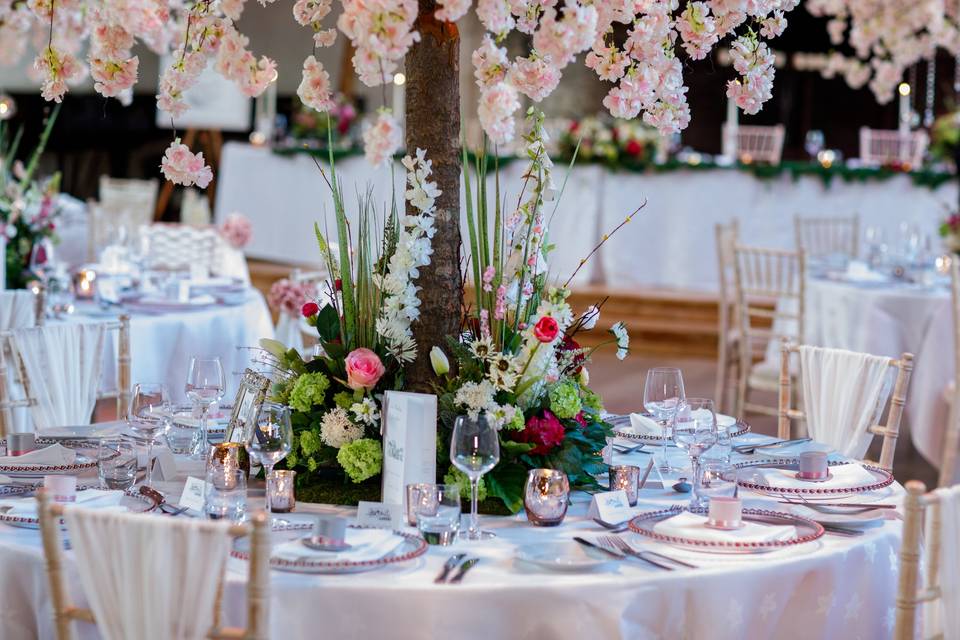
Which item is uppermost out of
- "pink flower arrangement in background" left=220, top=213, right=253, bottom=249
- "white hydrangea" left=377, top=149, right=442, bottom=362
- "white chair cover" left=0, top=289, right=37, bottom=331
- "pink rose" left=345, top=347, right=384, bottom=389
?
"pink flower arrangement in background" left=220, top=213, right=253, bottom=249

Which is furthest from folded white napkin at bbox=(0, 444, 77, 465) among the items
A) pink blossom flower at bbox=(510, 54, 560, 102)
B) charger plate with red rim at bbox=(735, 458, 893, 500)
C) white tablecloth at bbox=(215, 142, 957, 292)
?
white tablecloth at bbox=(215, 142, 957, 292)

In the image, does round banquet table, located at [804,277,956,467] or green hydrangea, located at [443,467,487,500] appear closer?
green hydrangea, located at [443,467,487,500]

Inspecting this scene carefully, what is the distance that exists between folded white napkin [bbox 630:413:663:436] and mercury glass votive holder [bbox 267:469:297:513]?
3.24 feet

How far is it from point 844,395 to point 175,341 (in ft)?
7.98

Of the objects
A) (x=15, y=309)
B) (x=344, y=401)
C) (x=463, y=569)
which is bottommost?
(x=463, y=569)

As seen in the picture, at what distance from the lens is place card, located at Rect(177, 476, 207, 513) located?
239cm

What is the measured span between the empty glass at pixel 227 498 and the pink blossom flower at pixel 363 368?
28cm

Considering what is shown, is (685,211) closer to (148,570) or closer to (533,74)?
(533,74)

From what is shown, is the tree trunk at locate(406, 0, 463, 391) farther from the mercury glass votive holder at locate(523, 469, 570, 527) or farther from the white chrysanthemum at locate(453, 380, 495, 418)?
the mercury glass votive holder at locate(523, 469, 570, 527)

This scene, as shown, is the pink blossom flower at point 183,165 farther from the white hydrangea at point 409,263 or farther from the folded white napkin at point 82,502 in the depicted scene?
the folded white napkin at point 82,502

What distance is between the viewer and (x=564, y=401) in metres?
2.54

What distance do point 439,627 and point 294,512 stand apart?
1.79 ft

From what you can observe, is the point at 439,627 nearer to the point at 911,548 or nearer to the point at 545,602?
the point at 545,602

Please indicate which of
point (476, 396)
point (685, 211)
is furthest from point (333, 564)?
point (685, 211)
